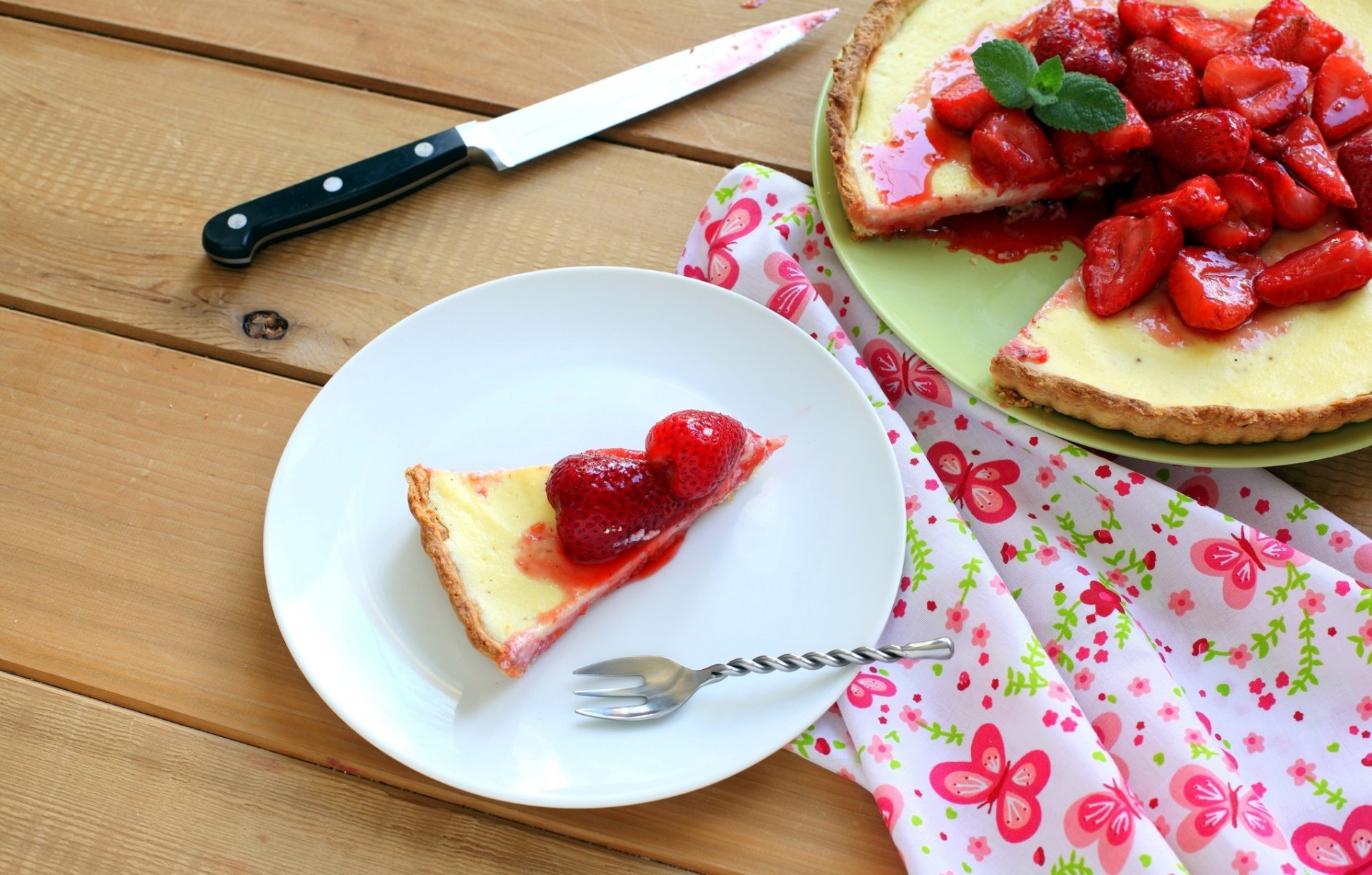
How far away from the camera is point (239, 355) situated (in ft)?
7.94

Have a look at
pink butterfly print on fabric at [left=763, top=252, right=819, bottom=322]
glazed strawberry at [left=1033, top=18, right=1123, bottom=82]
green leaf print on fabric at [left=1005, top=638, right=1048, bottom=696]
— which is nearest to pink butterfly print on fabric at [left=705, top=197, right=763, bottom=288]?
pink butterfly print on fabric at [left=763, top=252, right=819, bottom=322]

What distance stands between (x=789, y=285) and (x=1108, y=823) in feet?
4.11

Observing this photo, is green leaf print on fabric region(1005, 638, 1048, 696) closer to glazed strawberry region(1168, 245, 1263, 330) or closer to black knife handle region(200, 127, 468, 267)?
glazed strawberry region(1168, 245, 1263, 330)

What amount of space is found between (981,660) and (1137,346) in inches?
29.7

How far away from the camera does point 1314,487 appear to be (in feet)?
7.36

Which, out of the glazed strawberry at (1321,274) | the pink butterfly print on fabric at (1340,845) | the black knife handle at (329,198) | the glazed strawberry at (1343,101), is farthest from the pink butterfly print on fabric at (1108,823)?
the black knife handle at (329,198)

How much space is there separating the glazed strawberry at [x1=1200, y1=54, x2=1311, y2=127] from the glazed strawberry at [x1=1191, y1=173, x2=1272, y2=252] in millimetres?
195

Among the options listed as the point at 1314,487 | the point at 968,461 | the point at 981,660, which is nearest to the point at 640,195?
the point at 968,461

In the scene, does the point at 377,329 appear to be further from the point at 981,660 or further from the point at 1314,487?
the point at 1314,487

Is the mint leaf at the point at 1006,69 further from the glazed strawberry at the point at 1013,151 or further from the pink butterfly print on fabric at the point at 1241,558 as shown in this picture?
the pink butterfly print on fabric at the point at 1241,558

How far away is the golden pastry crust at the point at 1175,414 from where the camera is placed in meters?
2.06

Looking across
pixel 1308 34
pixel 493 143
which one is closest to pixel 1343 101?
pixel 1308 34

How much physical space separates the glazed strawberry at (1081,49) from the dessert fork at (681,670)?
1.39 m

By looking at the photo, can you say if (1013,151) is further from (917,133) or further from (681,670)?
(681,670)
